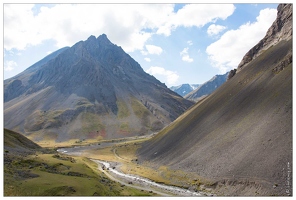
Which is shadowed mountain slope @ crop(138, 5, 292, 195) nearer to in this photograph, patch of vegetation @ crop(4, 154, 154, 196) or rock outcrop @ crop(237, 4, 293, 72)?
rock outcrop @ crop(237, 4, 293, 72)

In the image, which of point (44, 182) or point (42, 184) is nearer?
point (42, 184)

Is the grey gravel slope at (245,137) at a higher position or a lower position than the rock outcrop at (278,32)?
lower

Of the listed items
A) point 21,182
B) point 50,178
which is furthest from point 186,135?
point 21,182

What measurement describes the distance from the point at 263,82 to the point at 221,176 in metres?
57.0

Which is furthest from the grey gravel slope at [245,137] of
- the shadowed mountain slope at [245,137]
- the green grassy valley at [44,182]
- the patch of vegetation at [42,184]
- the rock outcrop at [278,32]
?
the patch of vegetation at [42,184]

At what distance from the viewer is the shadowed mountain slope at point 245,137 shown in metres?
→ 69.0

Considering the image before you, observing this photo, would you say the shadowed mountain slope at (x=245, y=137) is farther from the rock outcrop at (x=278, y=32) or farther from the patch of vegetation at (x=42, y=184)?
the patch of vegetation at (x=42, y=184)

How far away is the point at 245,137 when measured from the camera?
3460 inches

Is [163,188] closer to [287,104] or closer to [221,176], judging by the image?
[221,176]

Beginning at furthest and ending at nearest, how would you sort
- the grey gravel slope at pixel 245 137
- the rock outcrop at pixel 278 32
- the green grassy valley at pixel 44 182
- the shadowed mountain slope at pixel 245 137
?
the rock outcrop at pixel 278 32, the grey gravel slope at pixel 245 137, the shadowed mountain slope at pixel 245 137, the green grassy valley at pixel 44 182

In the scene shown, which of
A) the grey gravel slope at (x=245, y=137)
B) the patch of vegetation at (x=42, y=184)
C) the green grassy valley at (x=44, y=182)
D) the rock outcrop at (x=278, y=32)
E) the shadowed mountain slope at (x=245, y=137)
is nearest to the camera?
the patch of vegetation at (x=42, y=184)

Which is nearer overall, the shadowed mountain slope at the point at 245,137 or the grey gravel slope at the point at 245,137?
the shadowed mountain slope at the point at 245,137

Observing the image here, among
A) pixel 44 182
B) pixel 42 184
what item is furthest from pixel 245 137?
pixel 42 184

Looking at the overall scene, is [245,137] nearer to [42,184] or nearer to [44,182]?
[44,182]
